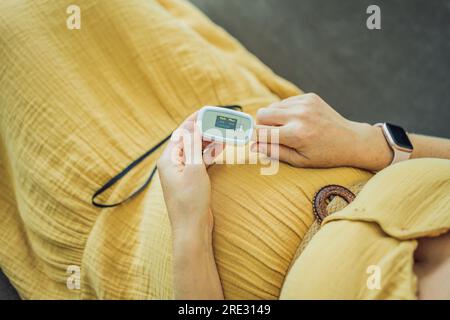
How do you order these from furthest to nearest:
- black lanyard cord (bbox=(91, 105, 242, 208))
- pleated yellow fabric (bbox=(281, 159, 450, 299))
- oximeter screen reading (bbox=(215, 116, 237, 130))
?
black lanyard cord (bbox=(91, 105, 242, 208)) → oximeter screen reading (bbox=(215, 116, 237, 130)) → pleated yellow fabric (bbox=(281, 159, 450, 299))

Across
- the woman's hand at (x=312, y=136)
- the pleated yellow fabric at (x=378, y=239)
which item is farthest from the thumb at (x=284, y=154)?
the pleated yellow fabric at (x=378, y=239)

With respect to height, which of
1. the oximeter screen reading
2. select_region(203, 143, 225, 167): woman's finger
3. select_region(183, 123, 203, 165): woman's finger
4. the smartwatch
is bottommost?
the smartwatch

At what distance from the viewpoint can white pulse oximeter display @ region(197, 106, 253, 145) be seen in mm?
539

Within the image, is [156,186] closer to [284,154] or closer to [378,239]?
[284,154]

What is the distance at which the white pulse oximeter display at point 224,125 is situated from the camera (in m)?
0.54

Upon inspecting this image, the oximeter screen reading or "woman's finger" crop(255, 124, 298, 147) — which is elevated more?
the oximeter screen reading

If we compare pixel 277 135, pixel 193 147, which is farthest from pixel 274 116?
pixel 193 147

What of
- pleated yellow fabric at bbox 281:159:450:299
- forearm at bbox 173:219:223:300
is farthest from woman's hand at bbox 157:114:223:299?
pleated yellow fabric at bbox 281:159:450:299

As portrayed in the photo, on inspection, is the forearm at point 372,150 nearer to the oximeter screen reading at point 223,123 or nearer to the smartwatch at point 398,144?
the smartwatch at point 398,144

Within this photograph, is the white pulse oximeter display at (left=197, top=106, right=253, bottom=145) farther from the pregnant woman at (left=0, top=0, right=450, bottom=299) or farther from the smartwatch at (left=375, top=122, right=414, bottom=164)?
the smartwatch at (left=375, top=122, right=414, bottom=164)

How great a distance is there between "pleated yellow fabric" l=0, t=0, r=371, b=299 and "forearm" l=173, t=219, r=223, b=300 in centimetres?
3

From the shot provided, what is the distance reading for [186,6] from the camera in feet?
3.25

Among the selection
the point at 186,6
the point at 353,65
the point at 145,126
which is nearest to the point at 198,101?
the point at 145,126
